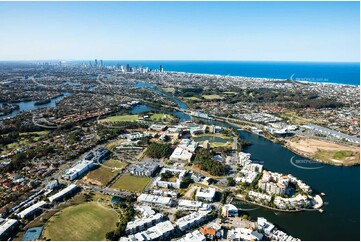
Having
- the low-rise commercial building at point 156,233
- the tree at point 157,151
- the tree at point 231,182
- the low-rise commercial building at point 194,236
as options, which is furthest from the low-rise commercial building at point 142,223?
the tree at point 157,151

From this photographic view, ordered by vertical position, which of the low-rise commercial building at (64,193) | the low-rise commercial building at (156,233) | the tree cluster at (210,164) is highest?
the tree cluster at (210,164)

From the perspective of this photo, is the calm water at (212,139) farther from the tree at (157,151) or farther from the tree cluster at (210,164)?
the tree at (157,151)

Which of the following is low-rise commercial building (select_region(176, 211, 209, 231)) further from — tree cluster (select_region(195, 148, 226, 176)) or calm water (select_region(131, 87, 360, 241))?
tree cluster (select_region(195, 148, 226, 176))

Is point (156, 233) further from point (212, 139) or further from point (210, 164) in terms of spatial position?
point (212, 139)

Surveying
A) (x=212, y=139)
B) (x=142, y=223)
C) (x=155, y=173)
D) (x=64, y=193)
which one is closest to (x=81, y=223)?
(x=64, y=193)

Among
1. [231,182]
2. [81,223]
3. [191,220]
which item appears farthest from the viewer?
[231,182]

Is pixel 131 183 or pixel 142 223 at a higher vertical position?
pixel 142 223
